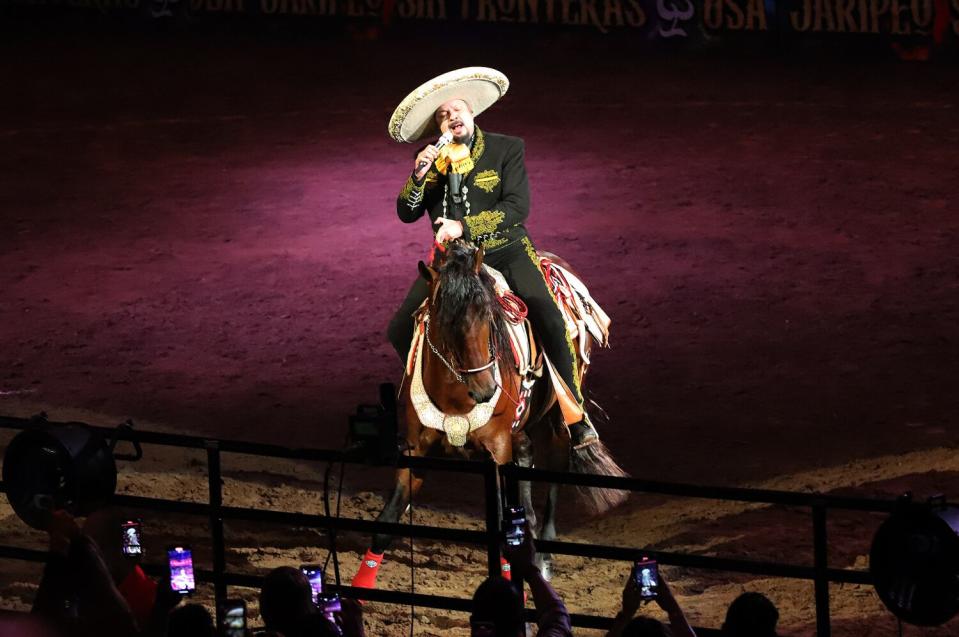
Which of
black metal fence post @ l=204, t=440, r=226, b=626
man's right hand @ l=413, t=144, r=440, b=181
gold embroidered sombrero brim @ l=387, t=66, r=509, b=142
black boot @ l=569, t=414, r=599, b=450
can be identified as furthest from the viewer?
black boot @ l=569, t=414, r=599, b=450

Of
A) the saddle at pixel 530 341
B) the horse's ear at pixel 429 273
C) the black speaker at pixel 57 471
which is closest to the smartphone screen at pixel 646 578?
the black speaker at pixel 57 471

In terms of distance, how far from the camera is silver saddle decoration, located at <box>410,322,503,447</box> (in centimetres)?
913

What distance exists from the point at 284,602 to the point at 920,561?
241 cm

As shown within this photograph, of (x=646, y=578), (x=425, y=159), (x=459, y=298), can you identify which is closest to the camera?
(x=646, y=578)

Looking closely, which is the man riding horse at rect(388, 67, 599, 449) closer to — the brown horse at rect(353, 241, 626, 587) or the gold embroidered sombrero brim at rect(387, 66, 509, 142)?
the gold embroidered sombrero brim at rect(387, 66, 509, 142)

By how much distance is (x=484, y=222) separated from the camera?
9703mm

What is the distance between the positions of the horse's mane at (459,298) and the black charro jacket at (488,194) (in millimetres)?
777

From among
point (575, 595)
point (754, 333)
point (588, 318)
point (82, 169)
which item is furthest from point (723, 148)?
point (575, 595)

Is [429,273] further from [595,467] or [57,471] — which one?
[57,471]

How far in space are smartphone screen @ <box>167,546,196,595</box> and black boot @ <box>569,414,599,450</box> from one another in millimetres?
3961

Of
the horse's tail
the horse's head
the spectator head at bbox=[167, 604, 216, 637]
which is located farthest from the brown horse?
the spectator head at bbox=[167, 604, 216, 637]

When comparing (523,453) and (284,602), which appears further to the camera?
(523,453)

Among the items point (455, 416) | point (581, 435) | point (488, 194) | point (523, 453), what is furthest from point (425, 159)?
point (581, 435)

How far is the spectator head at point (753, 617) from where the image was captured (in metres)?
5.34
